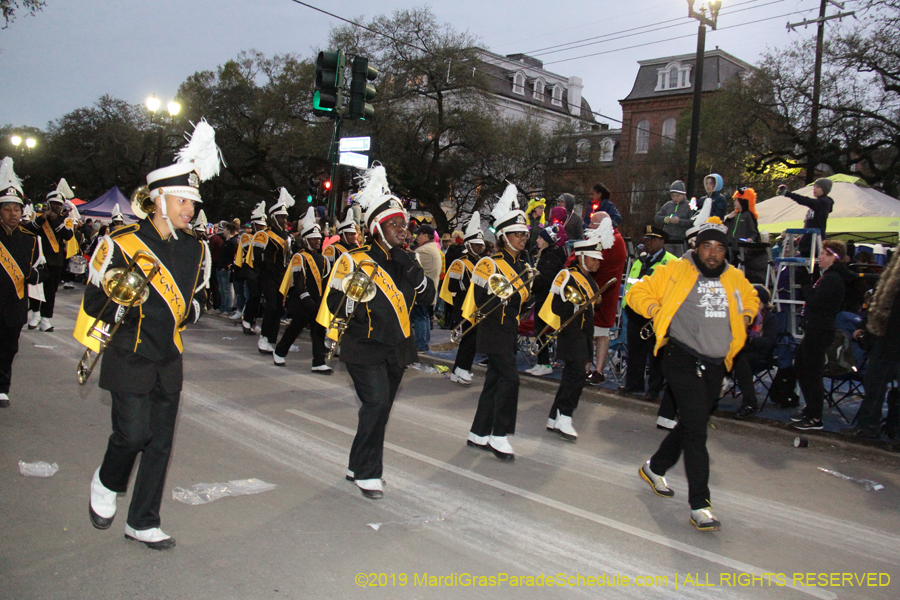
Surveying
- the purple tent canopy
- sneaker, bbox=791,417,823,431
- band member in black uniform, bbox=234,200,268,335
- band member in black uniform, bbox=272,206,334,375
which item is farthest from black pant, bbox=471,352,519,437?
the purple tent canopy

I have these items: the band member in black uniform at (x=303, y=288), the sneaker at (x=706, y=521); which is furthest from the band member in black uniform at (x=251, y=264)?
the sneaker at (x=706, y=521)

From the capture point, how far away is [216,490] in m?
4.99

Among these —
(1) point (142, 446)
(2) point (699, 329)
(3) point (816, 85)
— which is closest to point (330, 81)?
(2) point (699, 329)

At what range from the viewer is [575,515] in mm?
5016

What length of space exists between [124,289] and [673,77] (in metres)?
59.8

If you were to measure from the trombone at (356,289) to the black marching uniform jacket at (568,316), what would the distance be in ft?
7.89

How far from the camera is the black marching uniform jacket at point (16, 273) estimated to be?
692cm

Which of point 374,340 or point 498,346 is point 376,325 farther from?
point 498,346

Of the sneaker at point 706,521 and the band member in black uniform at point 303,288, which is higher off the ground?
the band member in black uniform at point 303,288

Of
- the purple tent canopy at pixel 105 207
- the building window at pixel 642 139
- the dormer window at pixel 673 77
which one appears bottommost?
the purple tent canopy at pixel 105 207

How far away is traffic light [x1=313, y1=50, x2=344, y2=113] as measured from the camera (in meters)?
13.2

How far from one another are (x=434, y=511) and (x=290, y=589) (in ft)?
4.71

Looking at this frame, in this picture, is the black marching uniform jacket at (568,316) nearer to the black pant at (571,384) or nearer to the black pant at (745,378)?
the black pant at (571,384)

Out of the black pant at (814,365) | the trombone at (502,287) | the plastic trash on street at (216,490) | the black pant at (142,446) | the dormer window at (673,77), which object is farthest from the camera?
the dormer window at (673,77)
